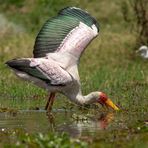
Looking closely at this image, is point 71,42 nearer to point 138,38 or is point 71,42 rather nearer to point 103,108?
point 103,108

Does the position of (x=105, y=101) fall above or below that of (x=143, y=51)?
below

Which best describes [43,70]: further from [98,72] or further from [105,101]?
[98,72]

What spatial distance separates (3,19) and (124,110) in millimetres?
9254

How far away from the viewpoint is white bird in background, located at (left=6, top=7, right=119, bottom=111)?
10.2m

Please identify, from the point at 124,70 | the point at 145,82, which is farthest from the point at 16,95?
the point at 124,70

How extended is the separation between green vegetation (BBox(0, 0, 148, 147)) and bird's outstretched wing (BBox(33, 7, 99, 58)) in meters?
0.84

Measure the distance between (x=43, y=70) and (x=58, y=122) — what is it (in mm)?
987

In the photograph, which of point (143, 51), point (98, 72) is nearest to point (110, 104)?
point (98, 72)

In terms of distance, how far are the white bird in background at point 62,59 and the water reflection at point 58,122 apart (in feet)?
0.91

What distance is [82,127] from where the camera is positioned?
898cm

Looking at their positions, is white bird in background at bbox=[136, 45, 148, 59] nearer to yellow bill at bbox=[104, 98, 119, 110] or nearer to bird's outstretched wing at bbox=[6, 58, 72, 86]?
yellow bill at bbox=[104, 98, 119, 110]

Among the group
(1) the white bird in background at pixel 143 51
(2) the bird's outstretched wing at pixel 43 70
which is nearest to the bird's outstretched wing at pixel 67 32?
(2) the bird's outstretched wing at pixel 43 70

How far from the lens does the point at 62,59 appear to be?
10562 mm

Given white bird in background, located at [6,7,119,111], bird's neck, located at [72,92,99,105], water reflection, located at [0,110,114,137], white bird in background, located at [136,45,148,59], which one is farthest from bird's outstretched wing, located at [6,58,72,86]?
white bird in background, located at [136,45,148,59]
